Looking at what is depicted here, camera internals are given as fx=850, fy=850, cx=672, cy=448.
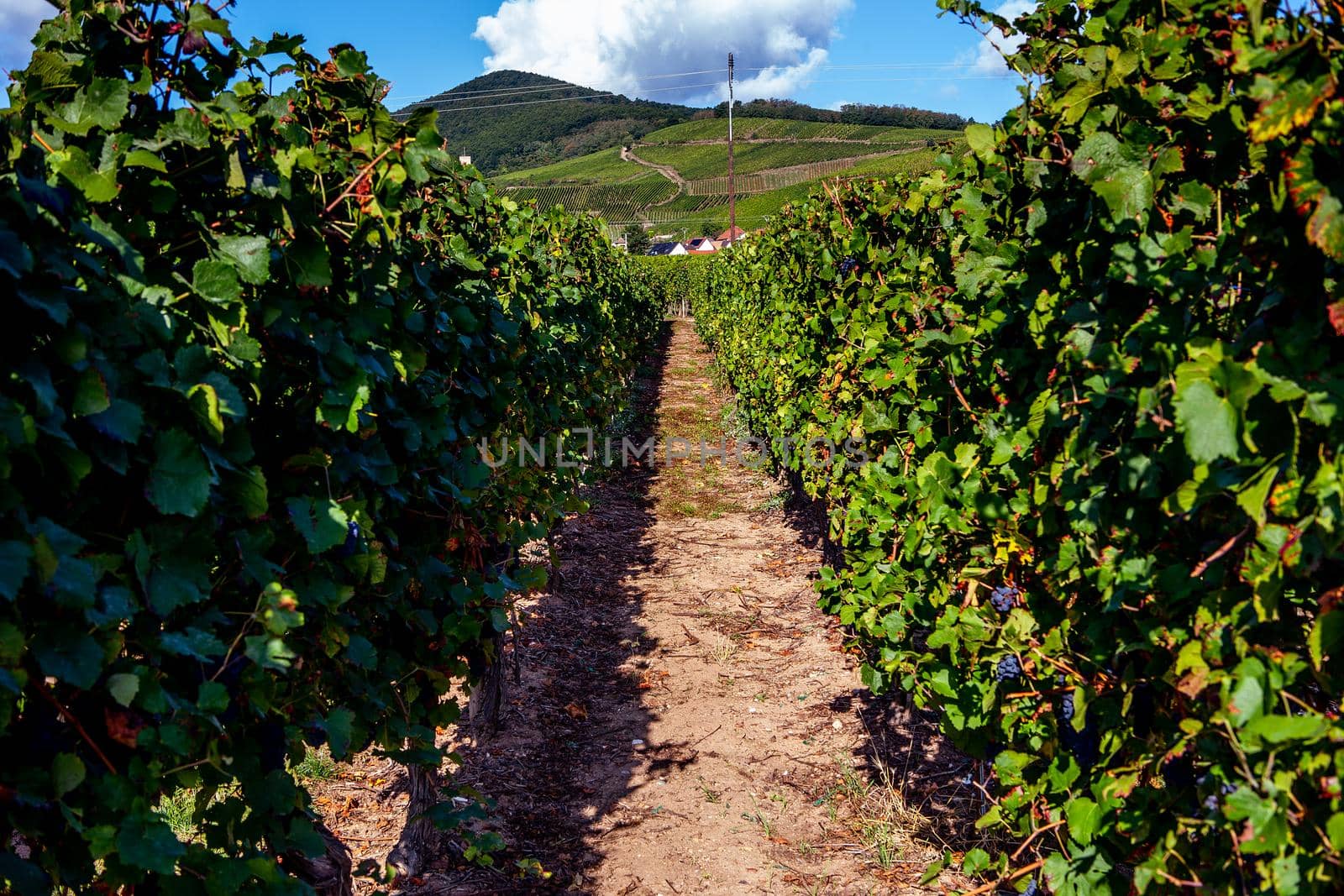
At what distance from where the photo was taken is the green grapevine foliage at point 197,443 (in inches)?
53.9

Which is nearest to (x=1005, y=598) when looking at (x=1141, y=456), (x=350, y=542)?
(x=1141, y=456)

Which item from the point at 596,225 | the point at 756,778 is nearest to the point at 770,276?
the point at 596,225

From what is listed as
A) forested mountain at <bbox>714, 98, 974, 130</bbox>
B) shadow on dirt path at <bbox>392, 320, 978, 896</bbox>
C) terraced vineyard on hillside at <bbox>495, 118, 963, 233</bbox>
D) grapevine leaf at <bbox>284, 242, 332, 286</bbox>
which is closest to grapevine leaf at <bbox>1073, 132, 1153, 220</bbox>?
grapevine leaf at <bbox>284, 242, 332, 286</bbox>

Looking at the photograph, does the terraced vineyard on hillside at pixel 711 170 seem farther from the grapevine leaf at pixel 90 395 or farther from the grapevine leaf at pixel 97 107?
the grapevine leaf at pixel 90 395

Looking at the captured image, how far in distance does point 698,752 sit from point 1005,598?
237 cm

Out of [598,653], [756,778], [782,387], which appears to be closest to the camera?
[756,778]

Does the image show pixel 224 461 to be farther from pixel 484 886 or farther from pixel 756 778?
pixel 756 778

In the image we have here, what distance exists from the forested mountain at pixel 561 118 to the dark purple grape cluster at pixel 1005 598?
4468 inches

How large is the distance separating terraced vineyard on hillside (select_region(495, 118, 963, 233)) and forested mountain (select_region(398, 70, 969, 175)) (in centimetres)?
570

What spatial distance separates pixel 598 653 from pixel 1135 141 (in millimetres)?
4714

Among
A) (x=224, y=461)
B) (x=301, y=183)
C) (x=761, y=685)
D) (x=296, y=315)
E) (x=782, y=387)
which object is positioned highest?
(x=301, y=183)

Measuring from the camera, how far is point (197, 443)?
1.56 metres

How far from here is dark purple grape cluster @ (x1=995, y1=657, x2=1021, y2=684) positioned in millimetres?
2543

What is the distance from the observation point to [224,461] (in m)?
1.67
